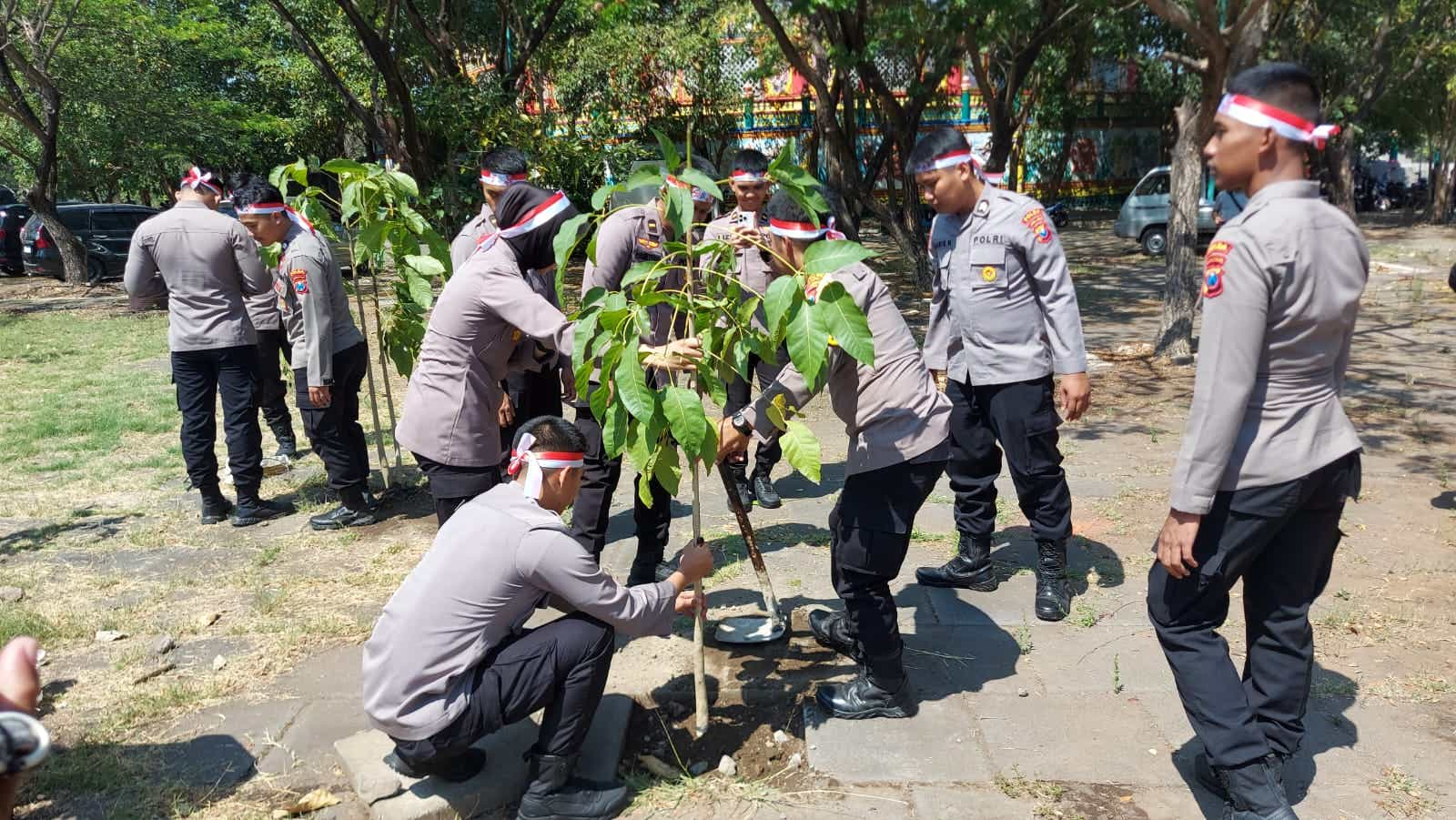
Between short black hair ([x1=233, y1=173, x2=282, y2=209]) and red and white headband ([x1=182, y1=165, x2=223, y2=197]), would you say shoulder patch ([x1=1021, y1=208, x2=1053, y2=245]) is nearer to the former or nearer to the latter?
short black hair ([x1=233, y1=173, x2=282, y2=209])

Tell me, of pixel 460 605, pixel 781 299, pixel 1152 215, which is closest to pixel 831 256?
pixel 781 299

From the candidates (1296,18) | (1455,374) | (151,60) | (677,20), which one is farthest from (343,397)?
(1296,18)

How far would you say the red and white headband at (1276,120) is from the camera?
2.58m

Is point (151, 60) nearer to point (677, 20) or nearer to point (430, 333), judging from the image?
point (677, 20)

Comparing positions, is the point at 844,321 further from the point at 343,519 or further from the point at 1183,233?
the point at 1183,233

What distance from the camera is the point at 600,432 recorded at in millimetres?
4559

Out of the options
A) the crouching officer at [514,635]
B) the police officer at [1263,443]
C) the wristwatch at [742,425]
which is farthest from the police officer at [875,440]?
the police officer at [1263,443]

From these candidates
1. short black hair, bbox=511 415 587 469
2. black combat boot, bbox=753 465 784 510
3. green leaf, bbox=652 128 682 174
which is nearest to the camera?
green leaf, bbox=652 128 682 174

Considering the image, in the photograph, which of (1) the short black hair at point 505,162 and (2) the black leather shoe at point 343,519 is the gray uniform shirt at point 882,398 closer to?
(1) the short black hair at point 505,162

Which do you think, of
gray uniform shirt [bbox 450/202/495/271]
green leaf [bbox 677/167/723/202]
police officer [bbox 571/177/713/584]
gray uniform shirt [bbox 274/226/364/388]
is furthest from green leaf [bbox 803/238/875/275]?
gray uniform shirt [bbox 274/226/364/388]

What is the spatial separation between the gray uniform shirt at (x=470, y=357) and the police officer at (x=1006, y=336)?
63.5 inches

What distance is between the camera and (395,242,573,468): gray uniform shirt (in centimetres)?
386

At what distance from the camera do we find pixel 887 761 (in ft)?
10.8

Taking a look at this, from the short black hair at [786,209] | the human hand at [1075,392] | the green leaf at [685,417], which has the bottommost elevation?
the human hand at [1075,392]
